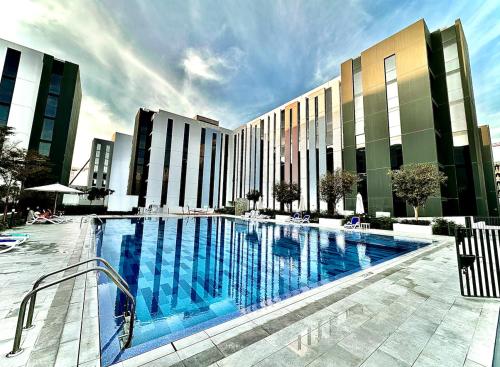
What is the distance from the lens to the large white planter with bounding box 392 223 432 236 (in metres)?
11.1

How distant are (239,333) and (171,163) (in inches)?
1101

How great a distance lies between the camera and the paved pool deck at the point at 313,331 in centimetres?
200

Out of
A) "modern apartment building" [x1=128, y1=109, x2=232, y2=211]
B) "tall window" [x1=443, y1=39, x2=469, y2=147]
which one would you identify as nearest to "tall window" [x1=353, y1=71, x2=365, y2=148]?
"tall window" [x1=443, y1=39, x2=469, y2=147]

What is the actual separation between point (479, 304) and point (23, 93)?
3030cm

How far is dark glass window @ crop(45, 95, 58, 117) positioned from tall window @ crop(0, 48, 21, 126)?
2.28 m

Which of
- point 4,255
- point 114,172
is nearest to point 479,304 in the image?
point 4,255

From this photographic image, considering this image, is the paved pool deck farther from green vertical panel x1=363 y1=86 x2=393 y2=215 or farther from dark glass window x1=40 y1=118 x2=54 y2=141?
dark glass window x1=40 y1=118 x2=54 y2=141

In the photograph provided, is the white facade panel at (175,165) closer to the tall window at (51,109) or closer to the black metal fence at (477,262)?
the tall window at (51,109)

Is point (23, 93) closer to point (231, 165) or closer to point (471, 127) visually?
point (231, 165)

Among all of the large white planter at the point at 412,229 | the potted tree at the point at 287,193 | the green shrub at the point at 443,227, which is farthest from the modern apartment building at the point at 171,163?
the green shrub at the point at 443,227

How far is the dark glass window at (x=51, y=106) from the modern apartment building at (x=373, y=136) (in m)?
8.71

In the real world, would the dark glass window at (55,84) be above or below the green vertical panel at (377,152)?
above

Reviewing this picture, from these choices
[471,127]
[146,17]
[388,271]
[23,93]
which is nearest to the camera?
[388,271]

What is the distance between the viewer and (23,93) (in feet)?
60.2
